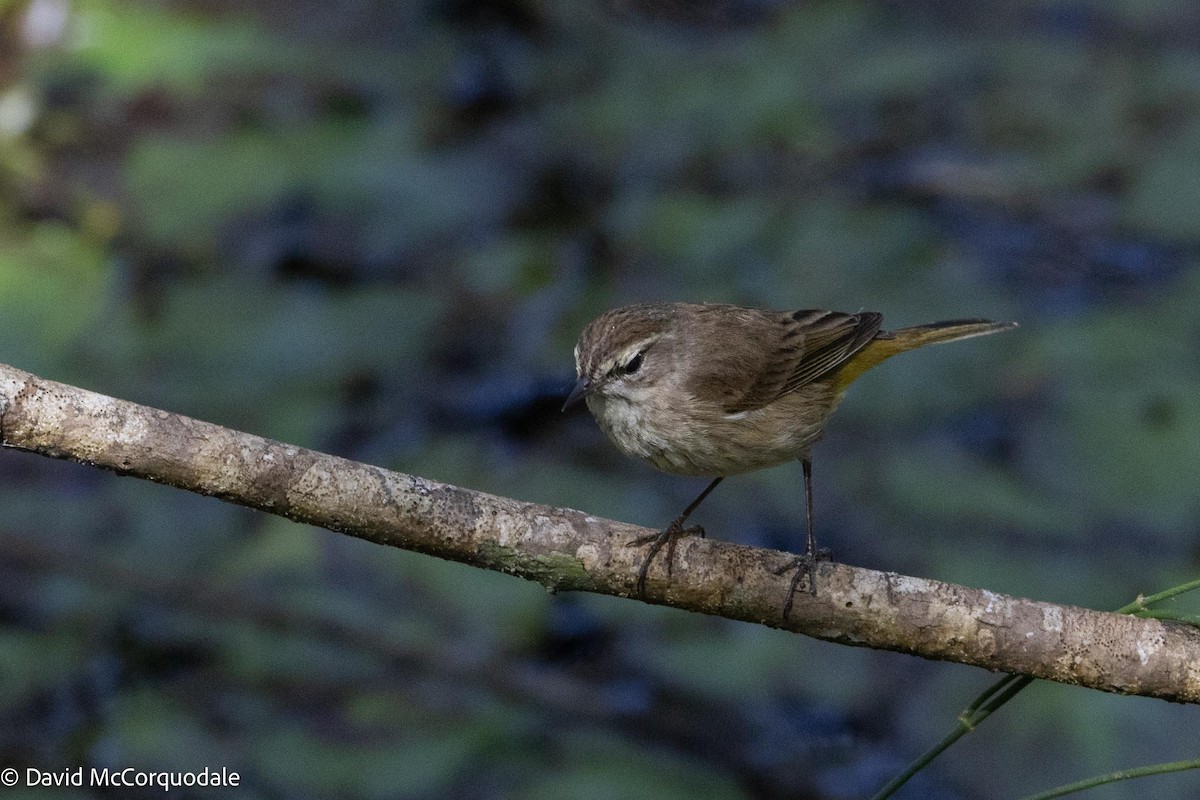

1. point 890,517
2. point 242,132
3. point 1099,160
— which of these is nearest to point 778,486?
point 890,517

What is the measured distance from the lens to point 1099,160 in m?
5.99

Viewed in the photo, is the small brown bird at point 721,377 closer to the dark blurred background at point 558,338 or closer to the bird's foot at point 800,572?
the bird's foot at point 800,572

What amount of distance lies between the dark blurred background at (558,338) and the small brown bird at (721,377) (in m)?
0.68

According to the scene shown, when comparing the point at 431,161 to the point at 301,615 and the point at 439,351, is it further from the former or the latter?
the point at 301,615

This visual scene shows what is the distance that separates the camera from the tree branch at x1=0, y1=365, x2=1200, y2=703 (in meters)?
2.57

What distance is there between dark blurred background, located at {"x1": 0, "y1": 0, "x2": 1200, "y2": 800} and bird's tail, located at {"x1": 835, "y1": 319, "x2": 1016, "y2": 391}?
0.54 m

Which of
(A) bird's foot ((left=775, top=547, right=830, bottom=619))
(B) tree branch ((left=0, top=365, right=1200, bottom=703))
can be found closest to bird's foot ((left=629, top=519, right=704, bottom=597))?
(B) tree branch ((left=0, top=365, right=1200, bottom=703))

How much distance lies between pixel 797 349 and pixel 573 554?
150 cm

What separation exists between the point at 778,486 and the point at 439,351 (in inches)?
58.2

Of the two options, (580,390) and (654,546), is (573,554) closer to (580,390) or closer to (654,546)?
(654,546)
